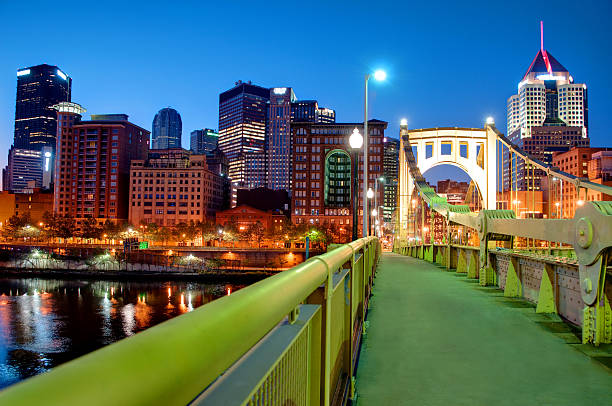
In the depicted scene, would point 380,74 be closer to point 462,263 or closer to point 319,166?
point 462,263

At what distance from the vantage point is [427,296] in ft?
41.2

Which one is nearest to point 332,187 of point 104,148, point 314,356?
point 104,148

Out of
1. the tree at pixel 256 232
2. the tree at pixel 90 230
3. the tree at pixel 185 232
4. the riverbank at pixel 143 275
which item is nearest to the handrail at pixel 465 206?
the riverbank at pixel 143 275

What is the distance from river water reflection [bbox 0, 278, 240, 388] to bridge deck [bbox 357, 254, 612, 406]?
31.6 metres

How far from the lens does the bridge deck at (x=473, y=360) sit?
5281 mm

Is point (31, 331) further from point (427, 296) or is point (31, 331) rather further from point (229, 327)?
point (229, 327)

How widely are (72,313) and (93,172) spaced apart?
83.1m

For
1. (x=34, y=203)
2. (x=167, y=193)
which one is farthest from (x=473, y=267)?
(x=34, y=203)

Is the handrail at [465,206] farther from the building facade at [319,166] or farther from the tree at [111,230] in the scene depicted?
Result: the tree at [111,230]

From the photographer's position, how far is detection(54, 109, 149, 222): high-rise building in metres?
126

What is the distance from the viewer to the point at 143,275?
79.1 m

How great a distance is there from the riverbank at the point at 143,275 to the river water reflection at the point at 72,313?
2.95m

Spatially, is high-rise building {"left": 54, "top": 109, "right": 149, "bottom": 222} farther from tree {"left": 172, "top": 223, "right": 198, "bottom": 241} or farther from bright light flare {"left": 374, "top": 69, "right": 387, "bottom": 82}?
bright light flare {"left": 374, "top": 69, "right": 387, "bottom": 82}

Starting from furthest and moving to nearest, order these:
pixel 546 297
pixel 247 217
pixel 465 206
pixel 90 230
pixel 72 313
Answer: pixel 247 217, pixel 90 230, pixel 72 313, pixel 465 206, pixel 546 297
